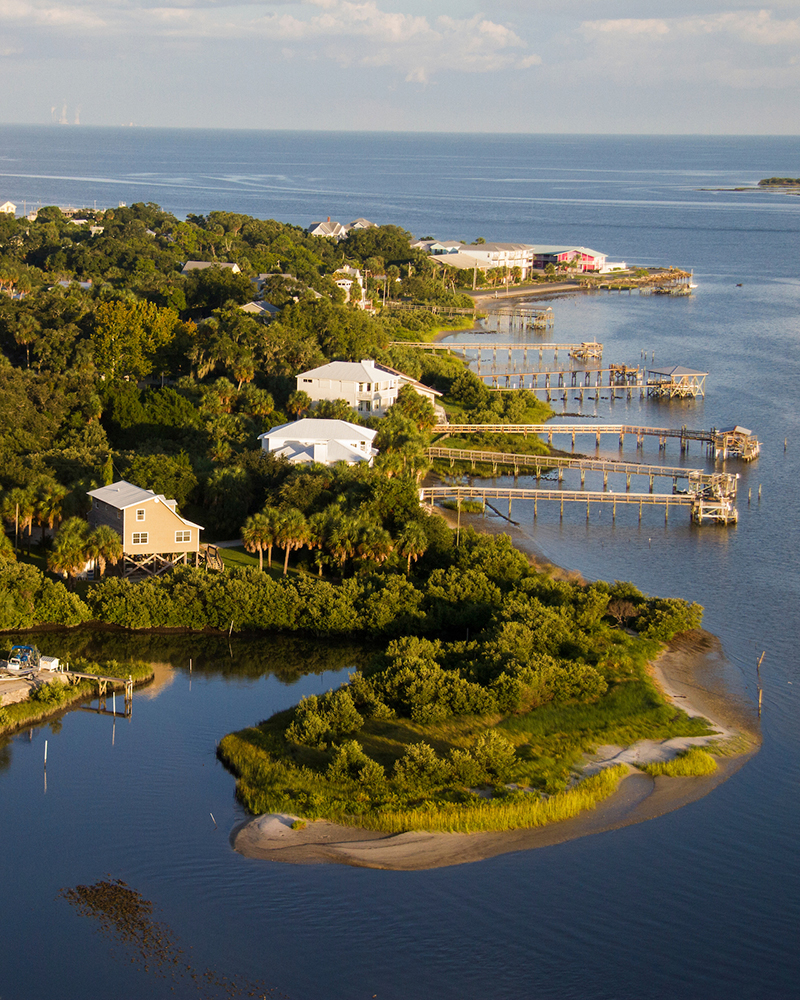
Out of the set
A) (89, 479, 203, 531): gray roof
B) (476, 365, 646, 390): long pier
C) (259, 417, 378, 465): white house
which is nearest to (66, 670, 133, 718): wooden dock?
(89, 479, 203, 531): gray roof

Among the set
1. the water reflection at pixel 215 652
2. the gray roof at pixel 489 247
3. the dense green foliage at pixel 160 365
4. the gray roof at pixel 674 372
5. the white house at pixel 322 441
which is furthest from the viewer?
the gray roof at pixel 489 247

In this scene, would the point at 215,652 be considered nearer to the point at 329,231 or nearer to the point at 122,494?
the point at 122,494

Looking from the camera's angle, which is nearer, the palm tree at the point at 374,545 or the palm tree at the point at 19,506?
the palm tree at the point at 374,545

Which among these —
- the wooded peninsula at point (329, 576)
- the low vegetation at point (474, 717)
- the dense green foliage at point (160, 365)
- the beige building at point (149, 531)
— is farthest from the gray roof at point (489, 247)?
the low vegetation at point (474, 717)

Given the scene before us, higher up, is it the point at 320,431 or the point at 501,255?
the point at 501,255

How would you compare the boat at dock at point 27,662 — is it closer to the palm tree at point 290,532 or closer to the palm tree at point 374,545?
the palm tree at point 290,532

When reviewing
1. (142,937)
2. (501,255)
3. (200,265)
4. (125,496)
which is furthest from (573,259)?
(142,937)

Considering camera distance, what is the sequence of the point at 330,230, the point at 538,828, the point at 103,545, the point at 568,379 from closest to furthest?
the point at 538,828, the point at 103,545, the point at 568,379, the point at 330,230
